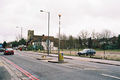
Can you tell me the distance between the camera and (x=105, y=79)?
8109mm

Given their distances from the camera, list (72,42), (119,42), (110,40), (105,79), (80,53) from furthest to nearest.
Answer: (72,42), (110,40), (119,42), (80,53), (105,79)

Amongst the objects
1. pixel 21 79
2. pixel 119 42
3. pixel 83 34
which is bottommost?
pixel 21 79

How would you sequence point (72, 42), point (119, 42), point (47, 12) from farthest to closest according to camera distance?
point (72, 42) < point (119, 42) < point (47, 12)

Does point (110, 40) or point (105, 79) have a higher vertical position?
point (110, 40)

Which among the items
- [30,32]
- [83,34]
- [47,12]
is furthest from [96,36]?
[47,12]

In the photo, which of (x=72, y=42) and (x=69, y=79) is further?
(x=72, y=42)

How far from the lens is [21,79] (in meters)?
8.55

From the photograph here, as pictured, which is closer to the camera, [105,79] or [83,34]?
[105,79]

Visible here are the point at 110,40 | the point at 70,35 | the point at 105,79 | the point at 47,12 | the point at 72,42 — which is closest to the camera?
the point at 105,79

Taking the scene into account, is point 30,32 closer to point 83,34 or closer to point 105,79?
point 83,34

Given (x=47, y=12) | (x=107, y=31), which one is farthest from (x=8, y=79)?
(x=107, y=31)

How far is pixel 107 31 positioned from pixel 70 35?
22995 millimetres

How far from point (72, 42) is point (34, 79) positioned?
7691 centimetres

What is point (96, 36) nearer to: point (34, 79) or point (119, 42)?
point (119, 42)
